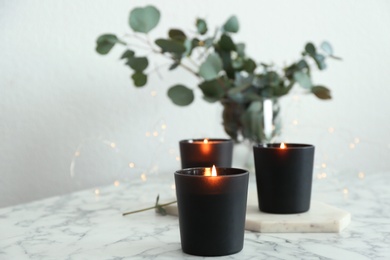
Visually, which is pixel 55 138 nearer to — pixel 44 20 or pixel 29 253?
pixel 44 20

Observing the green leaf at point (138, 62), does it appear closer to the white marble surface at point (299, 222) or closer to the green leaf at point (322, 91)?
the green leaf at point (322, 91)

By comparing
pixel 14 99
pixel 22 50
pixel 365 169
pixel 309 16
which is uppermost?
pixel 309 16

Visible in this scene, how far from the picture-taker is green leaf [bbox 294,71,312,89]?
1367 millimetres

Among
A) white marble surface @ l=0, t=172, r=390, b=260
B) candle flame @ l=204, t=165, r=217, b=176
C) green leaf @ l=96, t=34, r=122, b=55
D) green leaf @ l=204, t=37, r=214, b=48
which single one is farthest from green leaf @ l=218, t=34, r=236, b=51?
candle flame @ l=204, t=165, r=217, b=176

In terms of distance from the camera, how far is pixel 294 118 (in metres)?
1.94

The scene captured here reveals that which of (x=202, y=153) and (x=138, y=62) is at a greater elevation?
(x=138, y=62)

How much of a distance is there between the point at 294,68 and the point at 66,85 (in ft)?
2.01

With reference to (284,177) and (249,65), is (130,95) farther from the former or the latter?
(284,177)

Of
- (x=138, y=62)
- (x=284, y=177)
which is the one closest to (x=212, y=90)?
(x=138, y=62)

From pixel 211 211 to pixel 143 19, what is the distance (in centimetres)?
69

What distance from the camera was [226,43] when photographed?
1.37 meters

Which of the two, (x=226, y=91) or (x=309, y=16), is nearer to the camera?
(x=226, y=91)

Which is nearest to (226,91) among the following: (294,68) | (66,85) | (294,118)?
(294,68)

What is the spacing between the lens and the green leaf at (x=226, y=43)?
1359 millimetres
